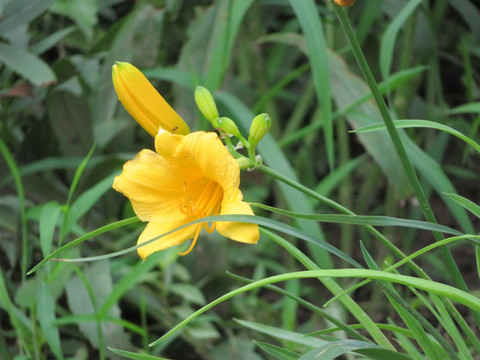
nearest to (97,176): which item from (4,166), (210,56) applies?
(4,166)

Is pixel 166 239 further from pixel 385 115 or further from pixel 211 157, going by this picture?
pixel 385 115

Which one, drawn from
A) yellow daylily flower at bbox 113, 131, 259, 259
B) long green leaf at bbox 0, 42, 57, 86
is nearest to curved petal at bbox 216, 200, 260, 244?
yellow daylily flower at bbox 113, 131, 259, 259

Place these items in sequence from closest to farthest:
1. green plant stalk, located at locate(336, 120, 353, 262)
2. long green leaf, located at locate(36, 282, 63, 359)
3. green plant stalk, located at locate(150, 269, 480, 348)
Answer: green plant stalk, located at locate(150, 269, 480, 348), long green leaf, located at locate(36, 282, 63, 359), green plant stalk, located at locate(336, 120, 353, 262)

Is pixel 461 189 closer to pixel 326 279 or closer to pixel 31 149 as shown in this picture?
pixel 31 149

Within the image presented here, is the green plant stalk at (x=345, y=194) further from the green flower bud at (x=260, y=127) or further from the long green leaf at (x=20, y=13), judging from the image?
the green flower bud at (x=260, y=127)

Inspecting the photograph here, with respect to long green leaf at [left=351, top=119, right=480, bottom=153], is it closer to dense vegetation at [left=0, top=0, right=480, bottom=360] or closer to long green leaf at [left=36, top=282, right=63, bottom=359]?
dense vegetation at [left=0, top=0, right=480, bottom=360]


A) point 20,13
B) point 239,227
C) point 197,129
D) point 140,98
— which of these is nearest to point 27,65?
point 20,13

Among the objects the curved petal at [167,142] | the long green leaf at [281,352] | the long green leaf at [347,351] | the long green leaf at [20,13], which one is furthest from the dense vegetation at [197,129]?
the curved petal at [167,142]
